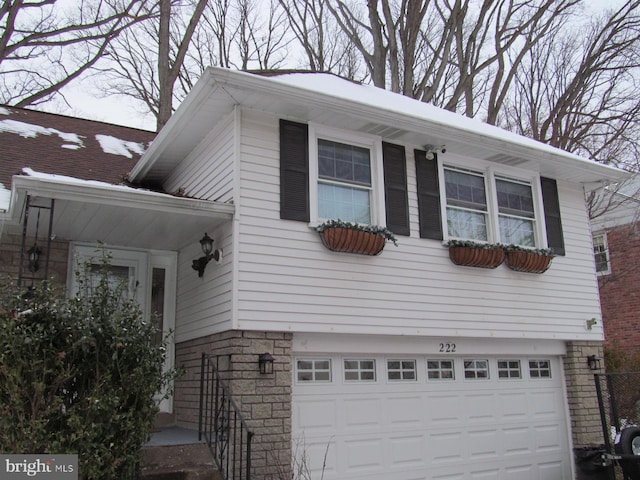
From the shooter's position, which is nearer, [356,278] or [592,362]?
[356,278]

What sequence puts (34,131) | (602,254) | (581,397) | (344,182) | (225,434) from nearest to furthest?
(225,434) → (344,182) → (581,397) → (34,131) → (602,254)

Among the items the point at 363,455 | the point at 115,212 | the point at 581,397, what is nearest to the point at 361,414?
the point at 363,455

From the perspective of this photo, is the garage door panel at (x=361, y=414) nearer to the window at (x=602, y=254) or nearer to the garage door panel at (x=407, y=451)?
the garage door panel at (x=407, y=451)

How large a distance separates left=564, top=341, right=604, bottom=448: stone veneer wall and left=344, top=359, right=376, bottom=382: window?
10.9 feet

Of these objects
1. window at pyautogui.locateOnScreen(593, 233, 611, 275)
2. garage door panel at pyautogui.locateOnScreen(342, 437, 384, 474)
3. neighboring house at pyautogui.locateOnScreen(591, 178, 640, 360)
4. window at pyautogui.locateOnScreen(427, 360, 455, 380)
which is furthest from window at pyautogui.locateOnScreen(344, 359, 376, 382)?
window at pyautogui.locateOnScreen(593, 233, 611, 275)

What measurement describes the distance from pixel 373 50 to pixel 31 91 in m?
9.08

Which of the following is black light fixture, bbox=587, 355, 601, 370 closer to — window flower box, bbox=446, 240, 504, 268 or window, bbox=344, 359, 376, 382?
window flower box, bbox=446, 240, 504, 268

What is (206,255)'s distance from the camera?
645 cm

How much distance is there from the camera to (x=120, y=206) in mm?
5789

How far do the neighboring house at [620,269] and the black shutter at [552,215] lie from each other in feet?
19.6

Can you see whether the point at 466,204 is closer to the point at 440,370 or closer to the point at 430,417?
the point at 440,370

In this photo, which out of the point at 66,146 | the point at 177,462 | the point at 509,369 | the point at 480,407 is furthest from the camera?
the point at 66,146

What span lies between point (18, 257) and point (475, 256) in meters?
5.47

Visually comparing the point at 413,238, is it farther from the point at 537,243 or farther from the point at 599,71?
the point at 599,71
